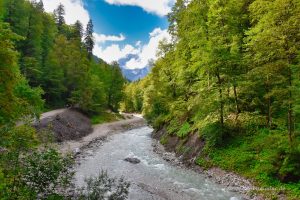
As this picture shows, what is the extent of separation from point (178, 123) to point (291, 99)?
22012mm

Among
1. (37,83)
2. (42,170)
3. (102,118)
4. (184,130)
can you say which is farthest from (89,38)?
(42,170)

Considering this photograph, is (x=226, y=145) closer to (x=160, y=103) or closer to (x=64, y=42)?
(x=160, y=103)

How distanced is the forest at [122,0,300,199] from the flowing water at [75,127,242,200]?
274 cm

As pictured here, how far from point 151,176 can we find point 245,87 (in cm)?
1181

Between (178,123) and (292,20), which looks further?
(178,123)

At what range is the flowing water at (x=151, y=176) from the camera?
20656 mm

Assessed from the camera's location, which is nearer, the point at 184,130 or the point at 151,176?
the point at 151,176

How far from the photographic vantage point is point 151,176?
25.4 m

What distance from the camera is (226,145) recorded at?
2839 cm

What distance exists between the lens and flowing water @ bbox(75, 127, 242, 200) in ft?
67.8

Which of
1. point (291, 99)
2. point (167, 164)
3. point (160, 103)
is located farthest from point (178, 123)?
point (291, 99)

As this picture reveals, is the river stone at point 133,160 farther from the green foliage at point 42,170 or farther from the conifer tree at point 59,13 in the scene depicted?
the conifer tree at point 59,13

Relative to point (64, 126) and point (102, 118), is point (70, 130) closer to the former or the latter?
point (64, 126)

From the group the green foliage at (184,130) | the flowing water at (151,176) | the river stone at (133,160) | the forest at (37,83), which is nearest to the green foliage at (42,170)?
the forest at (37,83)
